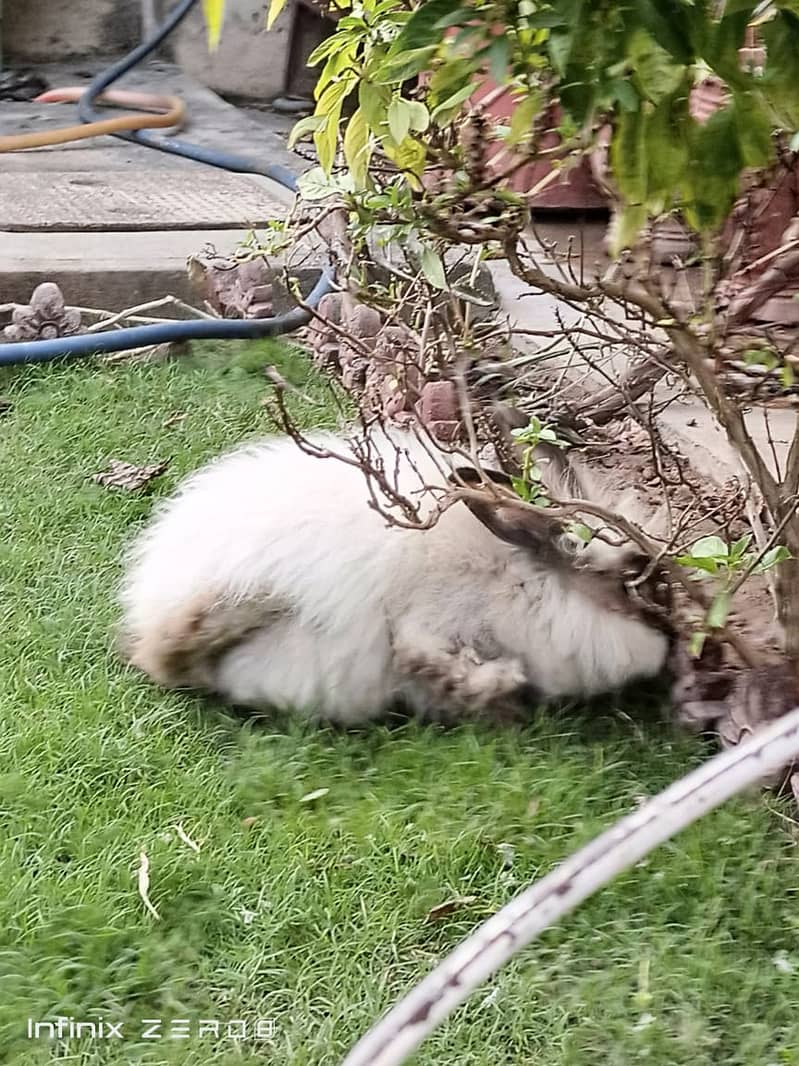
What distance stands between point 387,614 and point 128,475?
1085 millimetres

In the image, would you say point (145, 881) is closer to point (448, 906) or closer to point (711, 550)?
point (448, 906)

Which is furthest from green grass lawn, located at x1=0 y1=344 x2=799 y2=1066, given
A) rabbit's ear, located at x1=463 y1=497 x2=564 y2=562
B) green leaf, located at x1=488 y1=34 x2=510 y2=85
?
green leaf, located at x1=488 y1=34 x2=510 y2=85

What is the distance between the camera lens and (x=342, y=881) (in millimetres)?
1701

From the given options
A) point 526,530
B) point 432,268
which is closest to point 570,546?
point 526,530

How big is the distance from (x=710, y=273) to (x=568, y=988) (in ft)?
2.95

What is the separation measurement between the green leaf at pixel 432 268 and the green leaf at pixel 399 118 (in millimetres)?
300

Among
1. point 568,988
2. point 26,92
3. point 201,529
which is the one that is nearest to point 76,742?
point 201,529

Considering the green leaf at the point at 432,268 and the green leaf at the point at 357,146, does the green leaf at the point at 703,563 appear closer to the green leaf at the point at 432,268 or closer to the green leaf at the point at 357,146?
the green leaf at the point at 432,268

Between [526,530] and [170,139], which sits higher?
[526,530]

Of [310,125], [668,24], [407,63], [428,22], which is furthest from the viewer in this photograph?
[310,125]

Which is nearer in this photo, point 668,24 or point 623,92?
point 668,24

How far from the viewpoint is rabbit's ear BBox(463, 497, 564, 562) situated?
199cm

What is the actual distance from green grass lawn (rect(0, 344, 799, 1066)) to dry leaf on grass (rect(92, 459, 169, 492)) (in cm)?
61

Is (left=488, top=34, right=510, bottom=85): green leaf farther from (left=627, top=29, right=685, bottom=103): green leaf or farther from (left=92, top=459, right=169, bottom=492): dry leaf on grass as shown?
(left=92, top=459, right=169, bottom=492): dry leaf on grass
